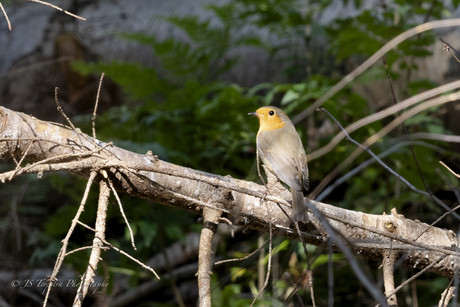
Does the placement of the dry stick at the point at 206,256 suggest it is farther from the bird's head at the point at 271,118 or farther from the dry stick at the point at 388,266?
the bird's head at the point at 271,118

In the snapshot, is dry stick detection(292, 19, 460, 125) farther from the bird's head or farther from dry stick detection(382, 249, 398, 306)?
the bird's head

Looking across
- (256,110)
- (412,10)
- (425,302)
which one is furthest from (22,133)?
(425,302)

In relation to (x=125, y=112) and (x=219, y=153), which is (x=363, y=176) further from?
(x=125, y=112)

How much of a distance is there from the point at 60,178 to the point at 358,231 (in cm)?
256

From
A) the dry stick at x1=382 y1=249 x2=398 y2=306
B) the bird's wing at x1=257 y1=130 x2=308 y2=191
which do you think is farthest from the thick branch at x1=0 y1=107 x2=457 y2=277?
the bird's wing at x1=257 y1=130 x2=308 y2=191

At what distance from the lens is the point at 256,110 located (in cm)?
307

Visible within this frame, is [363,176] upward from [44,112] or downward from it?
upward

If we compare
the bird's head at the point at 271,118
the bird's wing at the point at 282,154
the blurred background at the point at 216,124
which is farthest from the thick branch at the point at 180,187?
the bird's head at the point at 271,118

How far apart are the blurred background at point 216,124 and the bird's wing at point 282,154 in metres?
0.34

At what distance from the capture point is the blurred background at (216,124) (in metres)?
3.04

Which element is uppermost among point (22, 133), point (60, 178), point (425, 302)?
point (22, 133)

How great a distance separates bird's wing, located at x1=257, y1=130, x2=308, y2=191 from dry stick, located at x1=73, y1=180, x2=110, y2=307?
46.8 inches

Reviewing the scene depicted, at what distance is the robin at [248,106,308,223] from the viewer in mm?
2371

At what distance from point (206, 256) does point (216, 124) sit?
6.60ft
